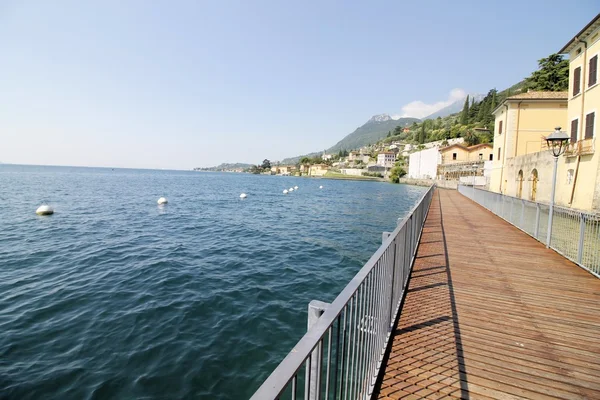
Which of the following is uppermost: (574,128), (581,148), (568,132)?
(574,128)

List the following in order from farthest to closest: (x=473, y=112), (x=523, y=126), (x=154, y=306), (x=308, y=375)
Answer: (x=473, y=112) → (x=523, y=126) → (x=154, y=306) → (x=308, y=375)

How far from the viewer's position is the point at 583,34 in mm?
18578

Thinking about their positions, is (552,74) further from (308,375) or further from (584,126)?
(308,375)

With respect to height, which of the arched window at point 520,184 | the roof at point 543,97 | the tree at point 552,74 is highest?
the tree at point 552,74

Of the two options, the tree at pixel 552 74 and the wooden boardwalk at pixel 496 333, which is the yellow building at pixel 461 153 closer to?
the tree at pixel 552 74

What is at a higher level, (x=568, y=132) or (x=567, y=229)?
(x=568, y=132)

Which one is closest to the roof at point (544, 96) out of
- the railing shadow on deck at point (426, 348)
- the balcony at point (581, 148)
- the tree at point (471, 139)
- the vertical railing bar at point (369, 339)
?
the balcony at point (581, 148)

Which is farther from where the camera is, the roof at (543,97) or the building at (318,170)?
the building at (318,170)

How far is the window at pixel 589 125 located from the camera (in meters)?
17.2

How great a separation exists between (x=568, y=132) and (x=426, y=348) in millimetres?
24446

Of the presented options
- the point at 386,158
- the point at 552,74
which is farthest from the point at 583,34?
the point at 386,158

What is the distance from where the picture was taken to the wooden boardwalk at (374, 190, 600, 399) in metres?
2.92

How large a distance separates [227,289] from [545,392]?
24.1 feet

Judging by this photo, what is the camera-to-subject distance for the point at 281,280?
31.1 feet
